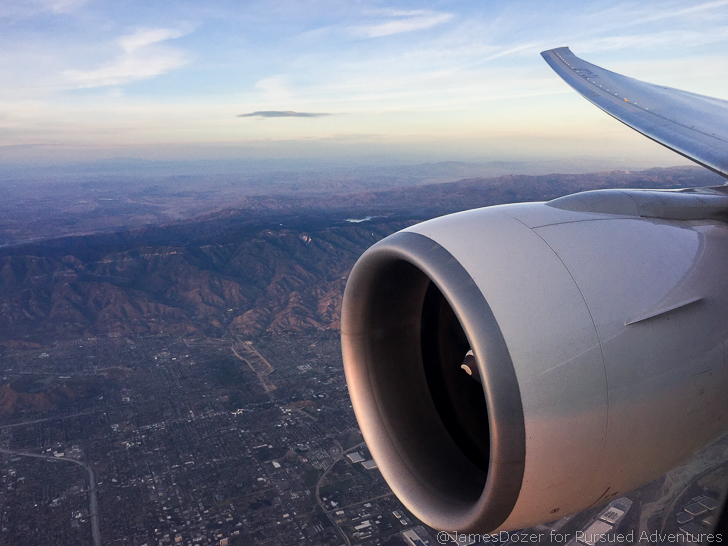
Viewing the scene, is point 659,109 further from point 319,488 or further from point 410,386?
point 319,488

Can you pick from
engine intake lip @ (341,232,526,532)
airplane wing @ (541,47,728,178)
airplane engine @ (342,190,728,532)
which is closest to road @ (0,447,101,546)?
engine intake lip @ (341,232,526,532)

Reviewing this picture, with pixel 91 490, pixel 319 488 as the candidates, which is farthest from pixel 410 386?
pixel 91 490

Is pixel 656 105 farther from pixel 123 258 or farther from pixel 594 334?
pixel 123 258

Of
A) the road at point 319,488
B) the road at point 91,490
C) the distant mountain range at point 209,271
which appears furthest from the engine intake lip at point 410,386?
the distant mountain range at point 209,271

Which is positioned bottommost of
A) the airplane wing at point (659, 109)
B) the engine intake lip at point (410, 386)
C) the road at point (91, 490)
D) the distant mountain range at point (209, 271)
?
the road at point (91, 490)

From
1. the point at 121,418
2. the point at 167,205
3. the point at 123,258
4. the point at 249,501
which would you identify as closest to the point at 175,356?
the point at 121,418

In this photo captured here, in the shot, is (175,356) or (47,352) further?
(47,352)

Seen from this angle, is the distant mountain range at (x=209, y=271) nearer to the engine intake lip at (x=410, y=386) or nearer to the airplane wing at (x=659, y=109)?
the airplane wing at (x=659, y=109)
